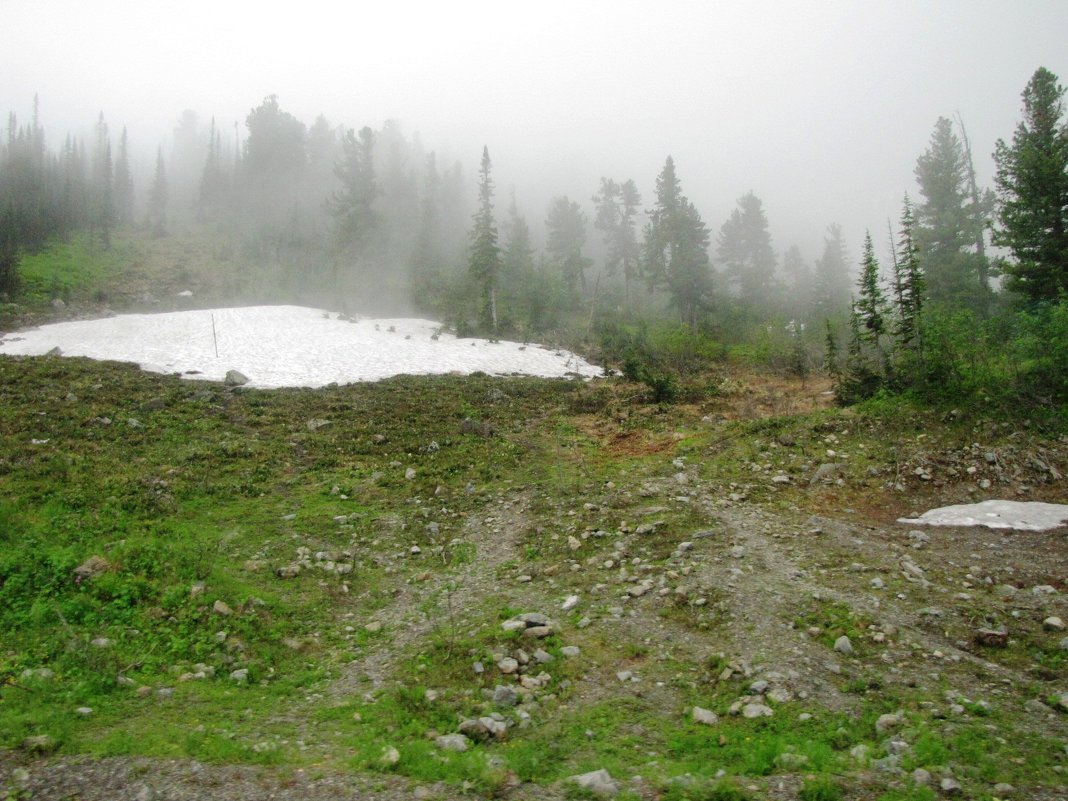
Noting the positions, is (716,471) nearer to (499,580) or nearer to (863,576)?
(863,576)

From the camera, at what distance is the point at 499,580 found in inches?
359

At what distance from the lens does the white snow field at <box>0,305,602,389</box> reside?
24.6 m

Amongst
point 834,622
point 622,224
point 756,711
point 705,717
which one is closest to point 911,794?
point 756,711

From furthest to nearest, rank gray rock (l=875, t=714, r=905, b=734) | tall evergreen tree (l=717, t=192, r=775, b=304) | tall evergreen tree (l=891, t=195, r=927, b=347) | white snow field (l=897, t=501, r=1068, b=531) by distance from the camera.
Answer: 1. tall evergreen tree (l=717, t=192, r=775, b=304)
2. tall evergreen tree (l=891, t=195, r=927, b=347)
3. white snow field (l=897, t=501, r=1068, b=531)
4. gray rock (l=875, t=714, r=905, b=734)

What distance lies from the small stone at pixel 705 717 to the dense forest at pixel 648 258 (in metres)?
13.6

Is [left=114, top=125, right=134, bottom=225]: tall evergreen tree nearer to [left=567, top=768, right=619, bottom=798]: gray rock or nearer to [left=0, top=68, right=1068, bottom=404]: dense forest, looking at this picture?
[left=0, top=68, right=1068, bottom=404]: dense forest

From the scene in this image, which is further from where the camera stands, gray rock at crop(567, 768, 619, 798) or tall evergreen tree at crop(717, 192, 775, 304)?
tall evergreen tree at crop(717, 192, 775, 304)

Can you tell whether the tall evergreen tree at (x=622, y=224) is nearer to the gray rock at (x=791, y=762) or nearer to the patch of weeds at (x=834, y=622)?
the patch of weeds at (x=834, y=622)

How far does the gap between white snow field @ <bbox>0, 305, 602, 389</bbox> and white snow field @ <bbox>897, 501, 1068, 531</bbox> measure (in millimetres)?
18252

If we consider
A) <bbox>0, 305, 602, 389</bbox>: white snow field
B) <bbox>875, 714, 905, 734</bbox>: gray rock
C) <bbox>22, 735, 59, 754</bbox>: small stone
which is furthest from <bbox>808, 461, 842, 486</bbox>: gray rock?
<bbox>0, 305, 602, 389</bbox>: white snow field

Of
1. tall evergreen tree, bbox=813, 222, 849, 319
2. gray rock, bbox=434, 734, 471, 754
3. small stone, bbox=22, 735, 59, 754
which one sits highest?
tall evergreen tree, bbox=813, 222, 849, 319

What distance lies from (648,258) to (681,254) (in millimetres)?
11439

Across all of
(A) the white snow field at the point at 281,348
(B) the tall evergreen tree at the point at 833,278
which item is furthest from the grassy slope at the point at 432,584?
(B) the tall evergreen tree at the point at 833,278

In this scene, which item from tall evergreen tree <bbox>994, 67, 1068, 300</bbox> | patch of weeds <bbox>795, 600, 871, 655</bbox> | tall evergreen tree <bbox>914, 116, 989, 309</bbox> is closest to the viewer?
patch of weeds <bbox>795, 600, 871, 655</bbox>
